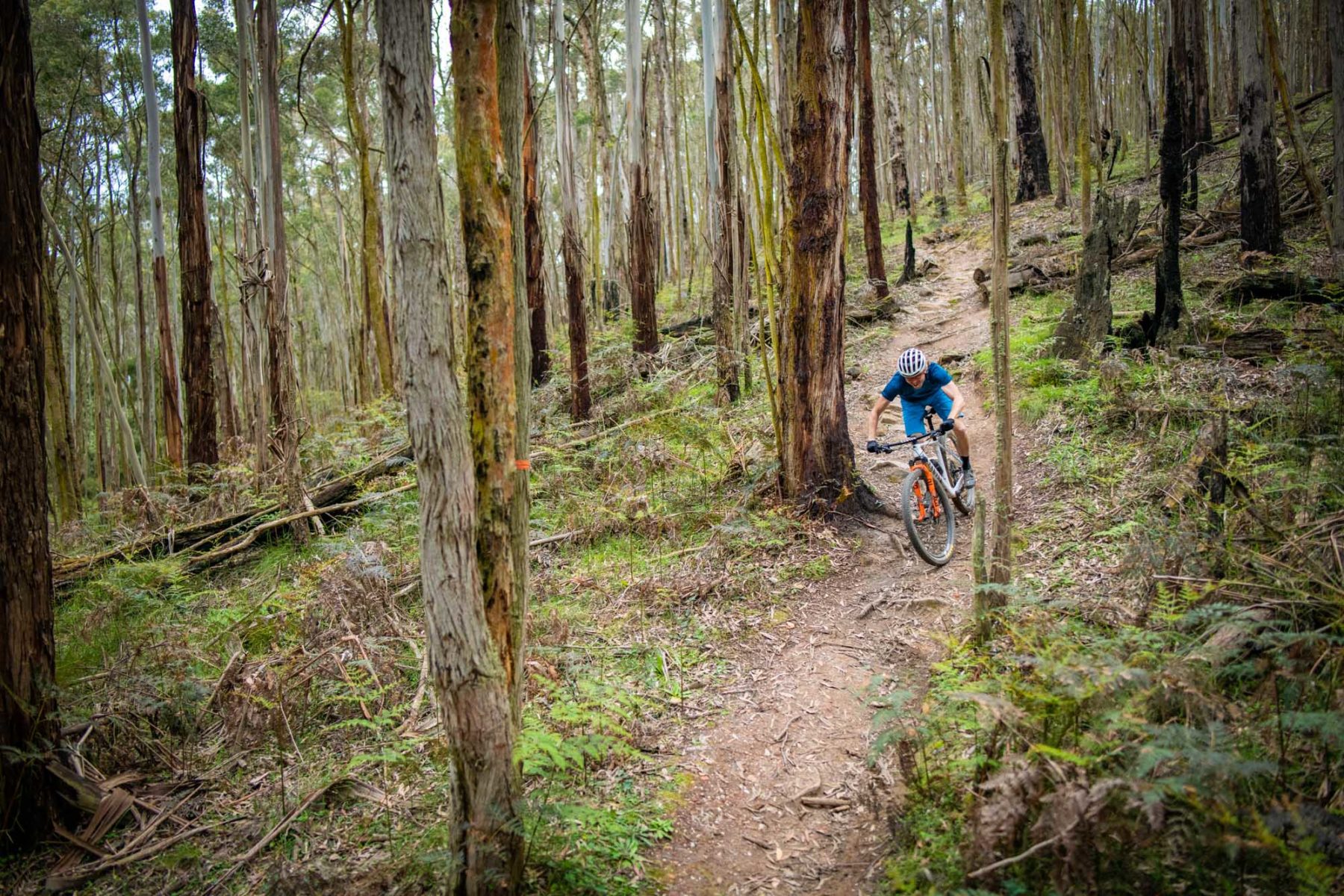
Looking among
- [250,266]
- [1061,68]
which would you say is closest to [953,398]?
[250,266]

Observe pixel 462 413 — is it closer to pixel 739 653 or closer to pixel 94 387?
pixel 739 653

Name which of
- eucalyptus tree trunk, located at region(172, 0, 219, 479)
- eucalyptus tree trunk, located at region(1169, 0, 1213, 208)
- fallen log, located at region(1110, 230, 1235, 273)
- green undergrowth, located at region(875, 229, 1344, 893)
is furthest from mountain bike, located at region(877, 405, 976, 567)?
eucalyptus tree trunk, located at region(1169, 0, 1213, 208)

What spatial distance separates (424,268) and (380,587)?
3.88m

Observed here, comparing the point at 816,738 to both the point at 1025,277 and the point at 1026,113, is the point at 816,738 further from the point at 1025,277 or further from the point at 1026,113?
the point at 1026,113

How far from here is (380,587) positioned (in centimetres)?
562

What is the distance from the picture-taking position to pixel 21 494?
3.78 meters

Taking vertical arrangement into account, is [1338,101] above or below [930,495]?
above

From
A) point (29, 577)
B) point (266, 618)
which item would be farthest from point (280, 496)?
point (29, 577)

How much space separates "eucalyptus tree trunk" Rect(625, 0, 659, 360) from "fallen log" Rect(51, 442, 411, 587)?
4.58 meters

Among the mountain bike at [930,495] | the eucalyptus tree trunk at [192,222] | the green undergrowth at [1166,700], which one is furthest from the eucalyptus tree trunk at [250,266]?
the green undergrowth at [1166,700]

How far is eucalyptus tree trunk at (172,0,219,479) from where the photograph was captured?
995 cm

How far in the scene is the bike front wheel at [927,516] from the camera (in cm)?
586

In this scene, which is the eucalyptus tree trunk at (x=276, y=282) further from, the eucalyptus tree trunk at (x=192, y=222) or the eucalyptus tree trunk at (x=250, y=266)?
the eucalyptus tree trunk at (x=192, y=222)

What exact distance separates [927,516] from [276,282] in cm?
687
